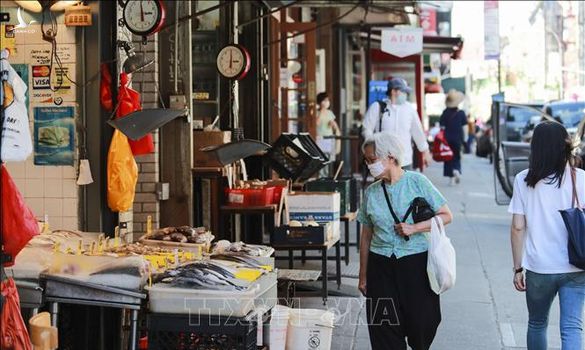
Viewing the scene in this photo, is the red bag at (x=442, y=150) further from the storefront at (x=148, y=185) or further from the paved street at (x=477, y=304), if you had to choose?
the storefront at (x=148, y=185)

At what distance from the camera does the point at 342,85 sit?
24219mm

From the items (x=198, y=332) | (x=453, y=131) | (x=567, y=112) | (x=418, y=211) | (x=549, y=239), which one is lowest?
(x=198, y=332)

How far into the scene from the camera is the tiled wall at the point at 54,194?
8.02 meters

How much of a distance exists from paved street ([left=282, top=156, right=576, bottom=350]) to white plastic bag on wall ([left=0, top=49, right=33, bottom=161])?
3753 mm

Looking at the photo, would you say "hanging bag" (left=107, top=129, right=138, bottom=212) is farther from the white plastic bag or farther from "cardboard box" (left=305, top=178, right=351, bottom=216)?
"cardboard box" (left=305, top=178, right=351, bottom=216)

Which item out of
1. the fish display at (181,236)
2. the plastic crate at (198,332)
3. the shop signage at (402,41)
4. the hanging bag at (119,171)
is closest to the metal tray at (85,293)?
the plastic crate at (198,332)

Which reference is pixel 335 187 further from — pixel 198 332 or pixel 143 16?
pixel 198 332

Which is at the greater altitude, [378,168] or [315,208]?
[378,168]

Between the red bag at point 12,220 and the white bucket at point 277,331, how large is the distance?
4.99 feet

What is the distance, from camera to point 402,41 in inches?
782

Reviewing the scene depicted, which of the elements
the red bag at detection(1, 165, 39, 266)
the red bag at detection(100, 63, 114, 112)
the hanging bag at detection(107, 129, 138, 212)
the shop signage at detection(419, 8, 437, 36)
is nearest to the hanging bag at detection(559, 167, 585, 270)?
the red bag at detection(1, 165, 39, 266)

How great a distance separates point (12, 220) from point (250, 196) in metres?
5.12

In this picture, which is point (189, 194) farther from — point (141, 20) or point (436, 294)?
point (436, 294)

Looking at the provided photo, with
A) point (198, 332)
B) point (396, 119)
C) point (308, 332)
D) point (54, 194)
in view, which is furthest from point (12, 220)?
point (396, 119)
